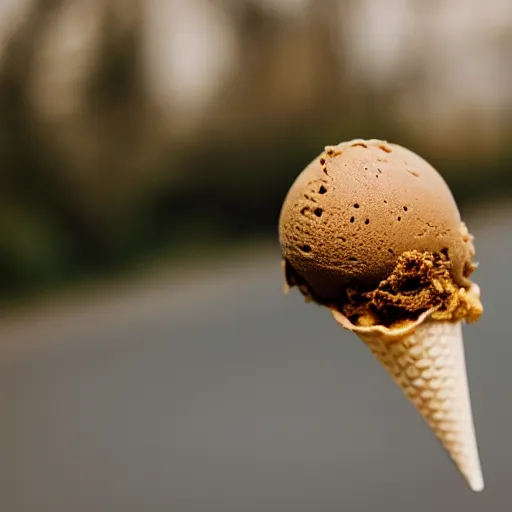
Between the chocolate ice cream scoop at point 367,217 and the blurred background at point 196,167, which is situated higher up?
the chocolate ice cream scoop at point 367,217

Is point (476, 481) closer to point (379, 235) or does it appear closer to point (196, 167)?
point (379, 235)

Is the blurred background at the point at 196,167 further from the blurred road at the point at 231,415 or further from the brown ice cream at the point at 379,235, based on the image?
the brown ice cream at the point at 379,235

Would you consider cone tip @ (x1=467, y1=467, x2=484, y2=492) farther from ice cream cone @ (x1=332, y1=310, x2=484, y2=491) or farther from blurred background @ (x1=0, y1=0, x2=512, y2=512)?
blurred background @ (x1=0, y1=0, x2=512, y2=512)

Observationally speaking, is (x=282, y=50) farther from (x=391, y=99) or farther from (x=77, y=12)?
(x=77, y=12)

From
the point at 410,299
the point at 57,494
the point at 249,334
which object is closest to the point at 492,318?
the point at 249,334

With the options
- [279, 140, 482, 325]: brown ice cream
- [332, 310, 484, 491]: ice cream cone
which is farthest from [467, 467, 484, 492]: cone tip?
[279, 140, 482, 325]: brown ice cream

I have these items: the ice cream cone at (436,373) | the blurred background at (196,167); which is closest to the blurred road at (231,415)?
the blurred background at (196,167)
